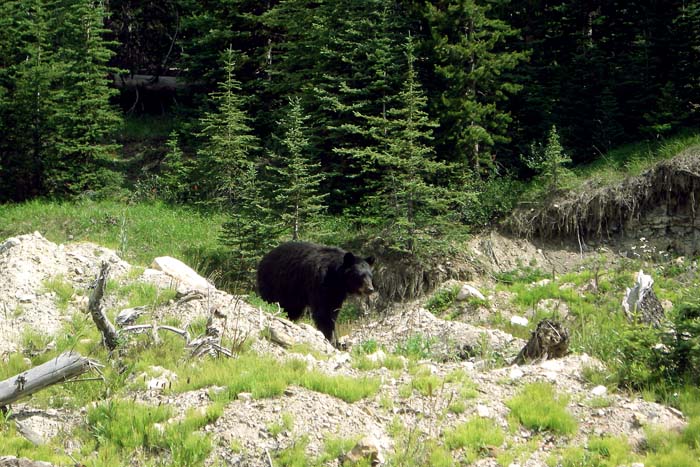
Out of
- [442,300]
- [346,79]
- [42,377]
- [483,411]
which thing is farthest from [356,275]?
[346,79]

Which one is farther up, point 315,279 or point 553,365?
point 553,365

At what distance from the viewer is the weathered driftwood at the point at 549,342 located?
8250 mm

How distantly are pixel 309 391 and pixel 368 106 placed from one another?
12.9 meters

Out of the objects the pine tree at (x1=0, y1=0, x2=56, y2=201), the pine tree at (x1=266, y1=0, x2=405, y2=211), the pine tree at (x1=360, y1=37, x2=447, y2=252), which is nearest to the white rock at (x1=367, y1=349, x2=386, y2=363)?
the pine tree at (x1=360, y1=37, x2=447, y2=252)

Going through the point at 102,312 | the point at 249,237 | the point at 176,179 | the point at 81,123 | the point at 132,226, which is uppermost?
the point at 81,123

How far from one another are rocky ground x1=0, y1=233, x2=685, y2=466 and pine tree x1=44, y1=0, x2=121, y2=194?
11.8 meters

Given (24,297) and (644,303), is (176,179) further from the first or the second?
(644,303)

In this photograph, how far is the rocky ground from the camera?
6.49 metres

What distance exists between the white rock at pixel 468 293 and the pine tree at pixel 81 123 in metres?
12.0

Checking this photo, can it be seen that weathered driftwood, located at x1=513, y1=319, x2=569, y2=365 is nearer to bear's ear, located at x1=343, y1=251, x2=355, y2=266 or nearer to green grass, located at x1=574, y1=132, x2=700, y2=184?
bear's ear, located at x1=343, y1=251, x2=355, y2=266

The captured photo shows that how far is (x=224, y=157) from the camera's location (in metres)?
20.2

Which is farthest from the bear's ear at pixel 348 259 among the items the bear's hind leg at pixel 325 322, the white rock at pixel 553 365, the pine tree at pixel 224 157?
the pine tree at pixel 224 157

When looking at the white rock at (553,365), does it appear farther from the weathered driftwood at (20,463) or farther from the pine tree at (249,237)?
the pine tree at (249,237)

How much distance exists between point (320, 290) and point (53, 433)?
17.9ft
